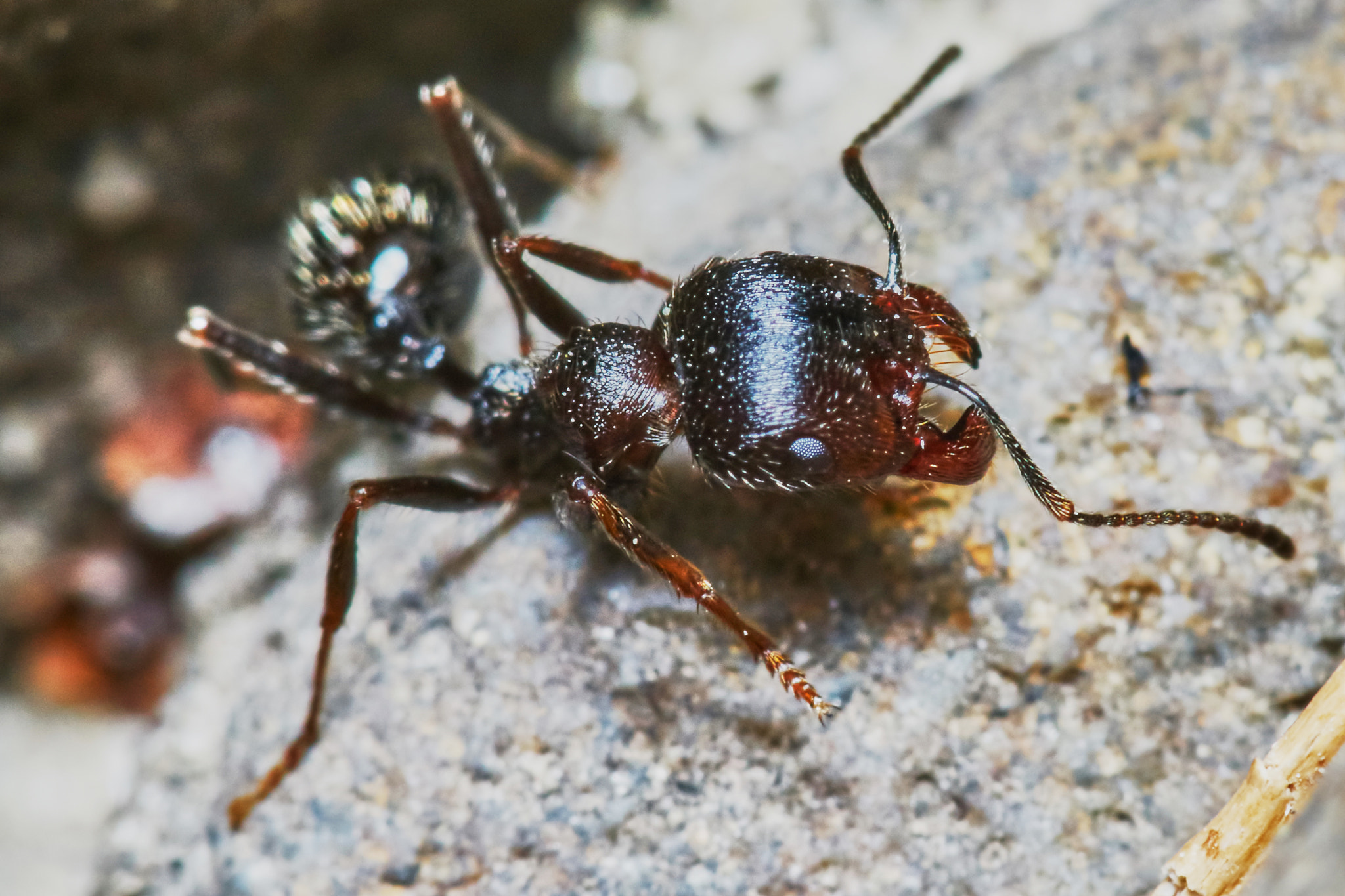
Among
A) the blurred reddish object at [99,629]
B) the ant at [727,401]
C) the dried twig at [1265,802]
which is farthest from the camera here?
the blurred reddish object at [99,629]

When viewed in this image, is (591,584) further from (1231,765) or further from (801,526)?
(1231,765)

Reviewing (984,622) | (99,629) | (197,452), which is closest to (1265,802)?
(984,622)

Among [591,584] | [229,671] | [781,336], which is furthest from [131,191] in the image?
[781,336]

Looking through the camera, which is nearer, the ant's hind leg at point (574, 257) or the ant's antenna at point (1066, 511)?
the ant's antenna at point (1066, 511)

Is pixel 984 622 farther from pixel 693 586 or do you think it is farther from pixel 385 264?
pixel 385 264

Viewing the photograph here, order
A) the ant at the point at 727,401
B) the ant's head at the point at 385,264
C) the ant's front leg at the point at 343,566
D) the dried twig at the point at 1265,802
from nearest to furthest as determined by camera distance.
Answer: the dried twig at the point at 1265,802
the ant at the point at 727,401
the ant's front leg at the point at 343,566
the ant's head at the point at 385,264

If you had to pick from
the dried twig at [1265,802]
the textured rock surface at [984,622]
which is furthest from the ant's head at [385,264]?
the dried twig at [1265,802]

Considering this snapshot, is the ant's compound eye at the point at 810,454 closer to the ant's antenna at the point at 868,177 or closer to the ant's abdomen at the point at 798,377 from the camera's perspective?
the ant's abdomen at the point at 798,377
